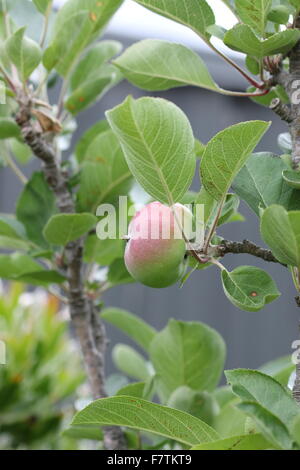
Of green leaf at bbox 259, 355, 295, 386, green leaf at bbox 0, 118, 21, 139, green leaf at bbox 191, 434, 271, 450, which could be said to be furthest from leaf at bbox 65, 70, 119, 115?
green leaf at bbox 191, 434, 271, 450

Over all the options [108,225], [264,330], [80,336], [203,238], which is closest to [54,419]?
[80,336]

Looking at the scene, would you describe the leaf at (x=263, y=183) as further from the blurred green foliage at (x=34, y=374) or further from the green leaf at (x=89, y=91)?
the blurred green foliage at (x=34, y=374)

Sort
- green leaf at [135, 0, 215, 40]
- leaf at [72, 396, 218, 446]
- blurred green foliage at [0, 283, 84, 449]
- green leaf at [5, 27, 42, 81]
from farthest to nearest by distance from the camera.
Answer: blurred green foliage at [0, 283, 84, 449], green leaf at [5, 27, 42, 81], green leaf at [135, 0, 215, 40], leaf at [72, 396, 218, 446]

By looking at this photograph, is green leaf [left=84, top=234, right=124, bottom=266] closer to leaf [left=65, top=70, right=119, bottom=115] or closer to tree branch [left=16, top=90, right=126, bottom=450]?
tree branch [left=16, top=90, right=126, bottom=450]

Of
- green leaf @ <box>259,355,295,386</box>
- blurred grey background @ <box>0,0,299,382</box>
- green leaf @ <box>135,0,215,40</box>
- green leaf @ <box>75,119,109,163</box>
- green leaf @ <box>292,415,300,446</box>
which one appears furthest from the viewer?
blurred grey background @ <box>0,0,299,382</box>

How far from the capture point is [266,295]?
492mm

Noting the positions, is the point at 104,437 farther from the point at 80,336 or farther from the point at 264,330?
the point at 264,330

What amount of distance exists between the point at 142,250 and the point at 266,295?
0.33ft

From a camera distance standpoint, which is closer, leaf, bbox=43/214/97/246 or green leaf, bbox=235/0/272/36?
green leaf, bbox=235/0/272/36

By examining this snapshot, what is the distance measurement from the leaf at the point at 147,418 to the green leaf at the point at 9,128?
41 centimetres

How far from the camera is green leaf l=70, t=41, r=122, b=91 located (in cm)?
88

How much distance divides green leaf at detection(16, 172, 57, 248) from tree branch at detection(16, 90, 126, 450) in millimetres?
50

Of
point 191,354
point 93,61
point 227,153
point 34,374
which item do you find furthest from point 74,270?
point 34,374
